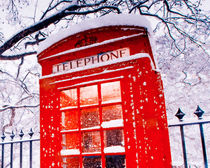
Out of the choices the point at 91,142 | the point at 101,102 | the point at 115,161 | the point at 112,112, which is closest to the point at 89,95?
the point at 101,102

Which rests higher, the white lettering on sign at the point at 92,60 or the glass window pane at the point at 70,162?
the white lettering on sign at the point at 92,60

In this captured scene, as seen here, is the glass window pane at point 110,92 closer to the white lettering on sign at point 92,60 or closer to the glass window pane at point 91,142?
the white lettering on sign at point 92,60

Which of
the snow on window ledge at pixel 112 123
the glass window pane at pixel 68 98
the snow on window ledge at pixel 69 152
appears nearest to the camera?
the snow on window ledge at pixel 112 123

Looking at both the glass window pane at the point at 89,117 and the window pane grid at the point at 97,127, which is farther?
the glass window pane at the point at 89,117

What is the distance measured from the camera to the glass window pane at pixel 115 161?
1.82m

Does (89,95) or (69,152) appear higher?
(89,95)

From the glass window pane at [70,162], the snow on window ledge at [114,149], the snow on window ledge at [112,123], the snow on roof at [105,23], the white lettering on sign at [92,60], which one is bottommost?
the glass window pane at [70,162]

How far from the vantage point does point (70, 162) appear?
2.05m

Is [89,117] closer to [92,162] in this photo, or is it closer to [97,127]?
[97,127]

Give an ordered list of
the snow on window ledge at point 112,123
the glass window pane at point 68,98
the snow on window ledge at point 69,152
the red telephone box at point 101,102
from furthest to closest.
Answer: the glass window pane at point 68,98, the snow on window ledge at point 69,152, the snow on window ledge at point 112,123, the red telephone box at point 101,102

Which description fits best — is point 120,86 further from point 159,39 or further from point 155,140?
point 159,39

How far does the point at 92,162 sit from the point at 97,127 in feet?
1.14

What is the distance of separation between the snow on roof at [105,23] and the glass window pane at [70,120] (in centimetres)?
83

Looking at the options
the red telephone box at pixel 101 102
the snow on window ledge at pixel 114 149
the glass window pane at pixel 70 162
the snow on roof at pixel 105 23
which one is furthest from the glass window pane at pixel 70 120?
the snow on roof at pixel 105 23
